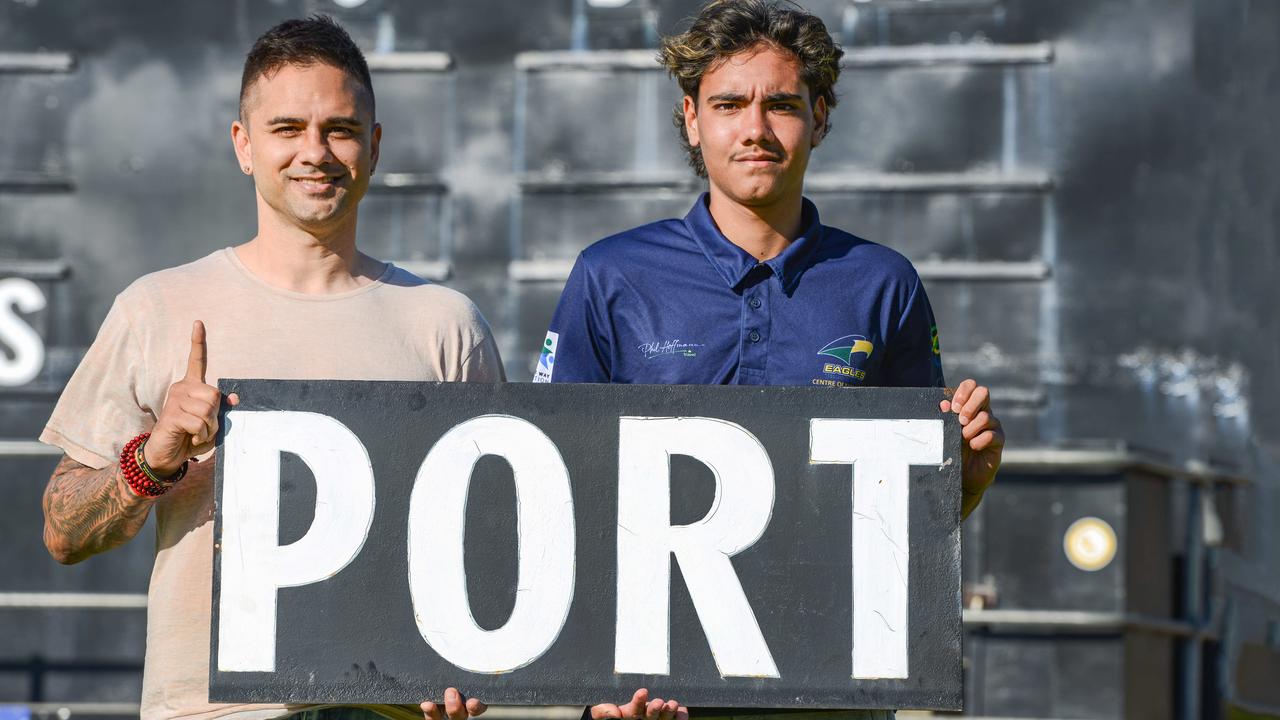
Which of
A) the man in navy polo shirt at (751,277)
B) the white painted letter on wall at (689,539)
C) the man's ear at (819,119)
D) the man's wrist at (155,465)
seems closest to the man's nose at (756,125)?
the man in navy polo shirt at (751,277)

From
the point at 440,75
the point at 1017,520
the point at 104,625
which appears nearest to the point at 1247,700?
the point at 1017,520

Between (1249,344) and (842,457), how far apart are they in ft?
6.49

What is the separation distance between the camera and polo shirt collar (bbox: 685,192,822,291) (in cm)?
235

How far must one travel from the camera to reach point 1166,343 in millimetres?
3791

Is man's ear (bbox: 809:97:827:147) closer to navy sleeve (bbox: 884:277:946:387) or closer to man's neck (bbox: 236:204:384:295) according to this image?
navy sleeve (bbox: 884:277:946:387)

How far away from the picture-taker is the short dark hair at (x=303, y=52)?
2.34m

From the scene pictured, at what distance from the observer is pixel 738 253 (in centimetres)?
236

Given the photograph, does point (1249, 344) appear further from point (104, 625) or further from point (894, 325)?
point (104, 625)

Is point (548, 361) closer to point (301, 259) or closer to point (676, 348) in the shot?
point (676, 348)

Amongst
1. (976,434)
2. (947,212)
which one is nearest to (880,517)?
(976,434)

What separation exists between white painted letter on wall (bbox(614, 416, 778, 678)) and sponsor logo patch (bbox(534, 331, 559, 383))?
216 mm

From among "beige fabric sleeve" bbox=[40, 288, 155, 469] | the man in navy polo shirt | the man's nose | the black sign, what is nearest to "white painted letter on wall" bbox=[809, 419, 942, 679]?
the black sign

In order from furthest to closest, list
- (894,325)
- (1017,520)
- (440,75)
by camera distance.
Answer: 1. (440,75)
2. (1017,520)
3. (894,325)

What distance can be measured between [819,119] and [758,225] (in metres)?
0.20
